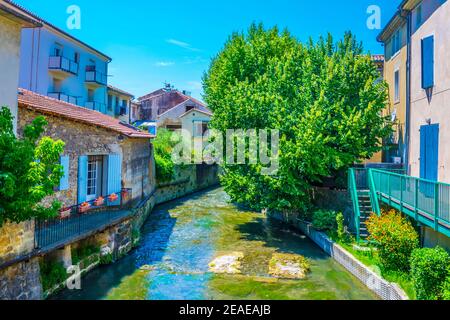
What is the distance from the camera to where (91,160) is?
16.0 meters

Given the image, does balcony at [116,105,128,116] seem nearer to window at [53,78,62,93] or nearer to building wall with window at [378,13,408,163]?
window at [53,78,62,93]

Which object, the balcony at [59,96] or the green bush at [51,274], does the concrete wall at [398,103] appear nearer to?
the green bush at [51,274]

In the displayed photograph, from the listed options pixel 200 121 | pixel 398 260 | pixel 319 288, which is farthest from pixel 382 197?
Answer: pixel 200 121

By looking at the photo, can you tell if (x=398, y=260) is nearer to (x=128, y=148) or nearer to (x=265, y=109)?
(x=265, y=109)

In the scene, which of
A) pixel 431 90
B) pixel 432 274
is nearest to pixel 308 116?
pixel 431 90

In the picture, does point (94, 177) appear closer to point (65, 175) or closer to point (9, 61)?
point (65, 175)

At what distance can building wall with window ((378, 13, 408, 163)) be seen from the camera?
17.1m

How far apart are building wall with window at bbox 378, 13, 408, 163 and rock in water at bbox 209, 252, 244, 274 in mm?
9297

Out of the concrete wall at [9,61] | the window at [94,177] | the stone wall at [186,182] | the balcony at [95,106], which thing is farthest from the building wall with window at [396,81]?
the balcony at [95,106]

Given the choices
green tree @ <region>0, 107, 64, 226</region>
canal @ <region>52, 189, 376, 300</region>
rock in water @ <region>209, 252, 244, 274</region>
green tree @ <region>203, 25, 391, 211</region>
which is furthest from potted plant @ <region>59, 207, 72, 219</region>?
green tree @ <region>203, 25, 391, 211</region>

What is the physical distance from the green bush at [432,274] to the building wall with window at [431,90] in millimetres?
3920

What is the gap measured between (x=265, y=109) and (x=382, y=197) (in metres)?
7.00

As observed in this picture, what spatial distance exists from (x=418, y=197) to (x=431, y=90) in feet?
15.3

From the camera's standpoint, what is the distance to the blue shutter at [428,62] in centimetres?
1313
